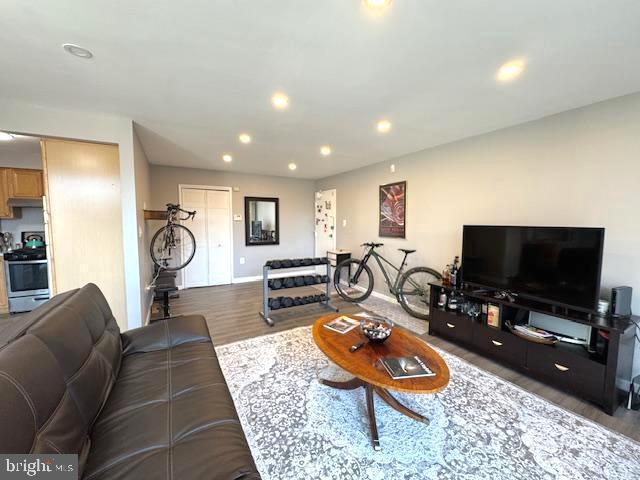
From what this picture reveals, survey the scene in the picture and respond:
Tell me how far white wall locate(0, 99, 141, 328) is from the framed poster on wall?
360 cm

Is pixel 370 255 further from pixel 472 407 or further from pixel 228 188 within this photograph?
pixel 228 188

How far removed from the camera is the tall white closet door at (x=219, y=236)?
18.2ft

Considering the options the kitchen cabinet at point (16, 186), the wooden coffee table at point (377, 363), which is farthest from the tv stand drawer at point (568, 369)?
the kitchen cabinet at point (16, 186)

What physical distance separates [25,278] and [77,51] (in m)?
3.86

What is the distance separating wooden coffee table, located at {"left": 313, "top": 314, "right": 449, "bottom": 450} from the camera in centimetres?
148

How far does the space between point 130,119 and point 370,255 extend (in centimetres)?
384

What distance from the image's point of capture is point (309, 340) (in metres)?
3.02

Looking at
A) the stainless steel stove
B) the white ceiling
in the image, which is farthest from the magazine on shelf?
the stainless steel stove

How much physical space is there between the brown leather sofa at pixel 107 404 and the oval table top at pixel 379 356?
72cm

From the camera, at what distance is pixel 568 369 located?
84.1 inches

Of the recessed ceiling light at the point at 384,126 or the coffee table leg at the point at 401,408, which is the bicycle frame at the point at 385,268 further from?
the coffee table leg at the point at 401,408

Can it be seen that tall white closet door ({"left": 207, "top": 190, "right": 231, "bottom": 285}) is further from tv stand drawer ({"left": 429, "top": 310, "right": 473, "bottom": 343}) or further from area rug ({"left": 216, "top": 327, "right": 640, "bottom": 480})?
tv stand drawer ({"left": 429, "top": 310, "right": 473, "bottom": 343})

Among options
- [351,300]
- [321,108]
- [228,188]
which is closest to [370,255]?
[351,300]

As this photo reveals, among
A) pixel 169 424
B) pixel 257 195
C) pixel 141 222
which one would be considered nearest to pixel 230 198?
pixel 257 195
